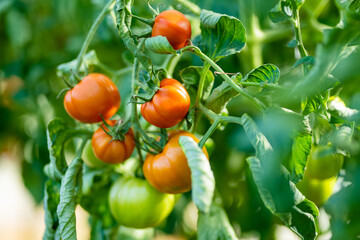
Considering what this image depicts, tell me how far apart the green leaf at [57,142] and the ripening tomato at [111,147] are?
71 millimetres

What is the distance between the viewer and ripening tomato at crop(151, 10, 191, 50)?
1.53ft

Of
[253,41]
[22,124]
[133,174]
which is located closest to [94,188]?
[133,174]

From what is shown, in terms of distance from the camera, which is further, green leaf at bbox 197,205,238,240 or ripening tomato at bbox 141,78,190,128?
green leaf at bbox 197,205,238,240

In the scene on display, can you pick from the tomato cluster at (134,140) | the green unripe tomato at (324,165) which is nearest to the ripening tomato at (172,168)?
the tomato cluster at (134,140)

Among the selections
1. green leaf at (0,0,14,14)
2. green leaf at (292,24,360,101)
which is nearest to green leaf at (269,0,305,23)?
green leaf at (292,24,360,101)

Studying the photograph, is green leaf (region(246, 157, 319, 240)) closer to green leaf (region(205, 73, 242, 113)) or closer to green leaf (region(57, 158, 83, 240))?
green leaf (region(205, 73, 242, 113))

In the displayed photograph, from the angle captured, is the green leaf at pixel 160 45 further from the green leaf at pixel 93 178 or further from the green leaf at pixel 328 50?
the green leaf at pixel 93 178

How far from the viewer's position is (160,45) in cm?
43

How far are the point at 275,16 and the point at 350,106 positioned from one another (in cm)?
14

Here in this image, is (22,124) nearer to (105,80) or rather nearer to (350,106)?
(105,80)

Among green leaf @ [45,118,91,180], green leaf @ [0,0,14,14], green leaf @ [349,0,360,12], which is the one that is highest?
green leaf @ [349,0,360,12]

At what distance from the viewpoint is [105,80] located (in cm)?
56

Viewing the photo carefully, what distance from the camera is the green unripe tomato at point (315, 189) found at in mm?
669

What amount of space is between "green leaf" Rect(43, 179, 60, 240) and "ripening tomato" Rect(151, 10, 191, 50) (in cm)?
32
